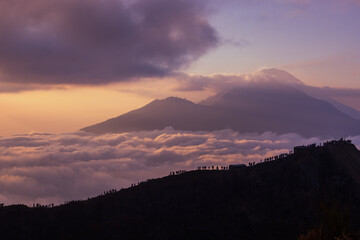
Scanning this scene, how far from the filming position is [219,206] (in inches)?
6791

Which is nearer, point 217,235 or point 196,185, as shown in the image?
point 217,235

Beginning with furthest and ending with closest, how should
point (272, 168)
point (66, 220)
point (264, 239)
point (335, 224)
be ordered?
point (272, 168)
point (66, 220)
point (264, 239)
point (335, 224)

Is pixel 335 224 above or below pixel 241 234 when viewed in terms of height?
above

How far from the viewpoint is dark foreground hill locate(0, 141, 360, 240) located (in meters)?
158

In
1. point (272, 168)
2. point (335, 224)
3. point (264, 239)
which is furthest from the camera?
point (272, 168)

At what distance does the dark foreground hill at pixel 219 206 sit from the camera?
6225 inches

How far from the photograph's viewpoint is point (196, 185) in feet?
602

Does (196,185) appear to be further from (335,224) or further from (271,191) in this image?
(335,224)

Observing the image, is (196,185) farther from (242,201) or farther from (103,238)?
(103,238)

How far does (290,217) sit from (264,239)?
1555 cm

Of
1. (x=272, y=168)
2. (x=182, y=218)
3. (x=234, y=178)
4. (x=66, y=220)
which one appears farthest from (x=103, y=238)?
(x=272, y=168)

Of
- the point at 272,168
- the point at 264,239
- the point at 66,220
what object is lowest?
the point at 264,239

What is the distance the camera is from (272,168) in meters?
182

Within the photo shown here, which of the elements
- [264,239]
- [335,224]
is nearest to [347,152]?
[264,239]
